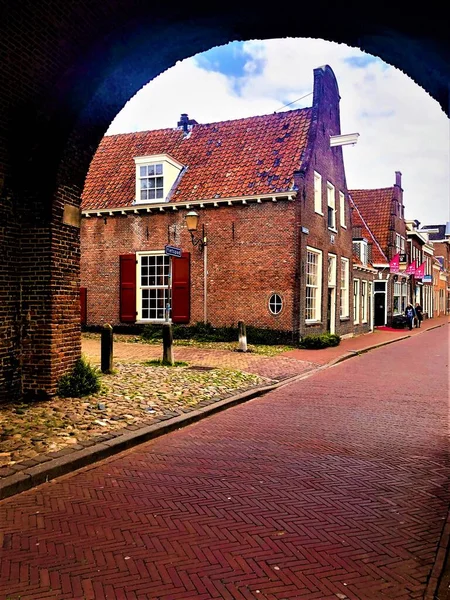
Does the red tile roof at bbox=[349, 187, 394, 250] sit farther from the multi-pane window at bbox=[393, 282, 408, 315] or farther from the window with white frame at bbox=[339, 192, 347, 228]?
the window with white frame at bbox=[339, 192, 347, 228]

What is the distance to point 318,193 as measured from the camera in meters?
19.0

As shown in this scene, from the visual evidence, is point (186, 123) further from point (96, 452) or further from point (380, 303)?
point (96, 452)

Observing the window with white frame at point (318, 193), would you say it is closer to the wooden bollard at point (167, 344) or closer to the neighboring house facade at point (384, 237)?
the wooden bollard at point (167, 344)

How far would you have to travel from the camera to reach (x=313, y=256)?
1894 cm

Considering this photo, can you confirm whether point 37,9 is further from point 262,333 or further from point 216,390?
point 262,333

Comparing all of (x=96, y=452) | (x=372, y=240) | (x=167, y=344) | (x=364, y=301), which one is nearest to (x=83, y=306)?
(x=167, y=344)

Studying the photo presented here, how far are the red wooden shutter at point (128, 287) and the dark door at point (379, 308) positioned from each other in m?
19.1

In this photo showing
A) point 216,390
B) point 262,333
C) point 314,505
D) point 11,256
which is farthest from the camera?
point 262,333

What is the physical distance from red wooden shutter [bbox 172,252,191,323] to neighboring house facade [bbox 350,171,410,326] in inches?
638

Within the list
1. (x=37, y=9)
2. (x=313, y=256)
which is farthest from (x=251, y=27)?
(x=313, y=256)

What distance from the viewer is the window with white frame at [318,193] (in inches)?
733

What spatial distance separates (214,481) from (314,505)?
3.28 ft

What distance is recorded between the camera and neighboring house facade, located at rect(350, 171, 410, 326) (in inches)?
1282

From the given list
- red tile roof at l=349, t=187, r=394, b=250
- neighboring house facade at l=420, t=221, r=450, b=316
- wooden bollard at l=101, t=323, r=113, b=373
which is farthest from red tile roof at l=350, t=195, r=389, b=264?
wooden bollard at l=101, t=323, r=113, b=373
